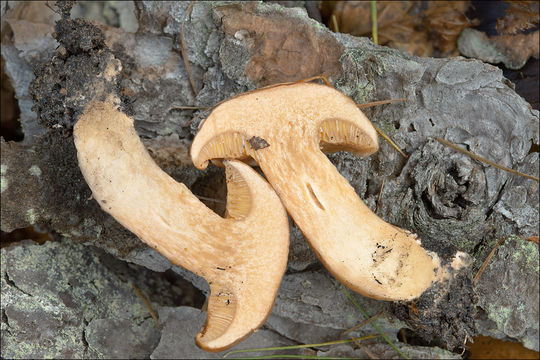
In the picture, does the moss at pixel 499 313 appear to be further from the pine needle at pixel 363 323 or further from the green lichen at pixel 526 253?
the pine needle at pixel 363 323

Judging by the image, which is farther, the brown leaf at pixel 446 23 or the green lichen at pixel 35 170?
the brown leaf at pixel 446 23

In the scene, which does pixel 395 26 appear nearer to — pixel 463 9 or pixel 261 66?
pixel 463 9

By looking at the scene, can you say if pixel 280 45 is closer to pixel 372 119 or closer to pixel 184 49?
pixel 184 49

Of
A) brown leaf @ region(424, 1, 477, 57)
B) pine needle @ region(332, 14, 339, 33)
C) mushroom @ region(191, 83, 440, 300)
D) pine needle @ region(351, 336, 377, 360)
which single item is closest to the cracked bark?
mushroom @ region(191, 83, 440, 300)

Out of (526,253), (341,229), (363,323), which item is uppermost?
(341,229)

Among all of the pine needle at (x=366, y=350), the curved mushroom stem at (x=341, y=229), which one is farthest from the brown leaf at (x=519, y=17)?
the pine needle at (x=366, y=350)

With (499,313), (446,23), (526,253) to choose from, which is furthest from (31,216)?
(446,23)
